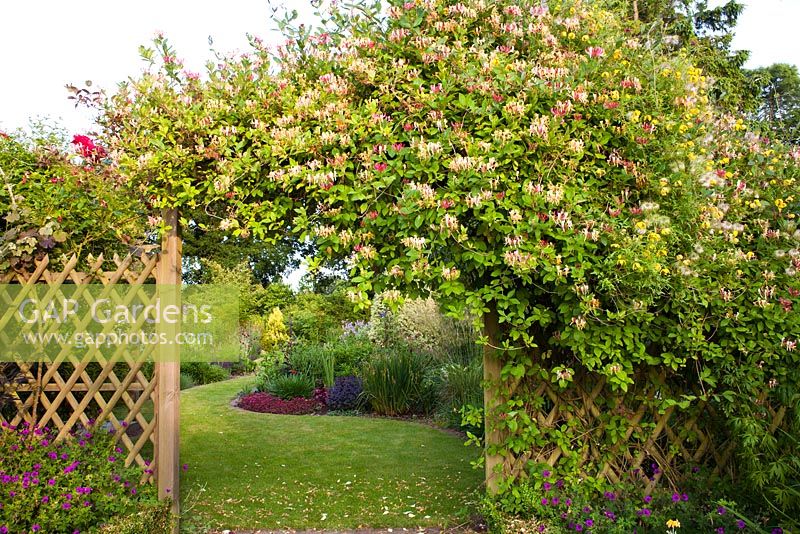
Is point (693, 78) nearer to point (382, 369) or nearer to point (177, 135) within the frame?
point (177, 135)

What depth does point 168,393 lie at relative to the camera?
3689 mm

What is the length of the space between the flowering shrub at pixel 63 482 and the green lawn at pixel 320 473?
50 cm

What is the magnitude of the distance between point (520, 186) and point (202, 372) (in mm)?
10352

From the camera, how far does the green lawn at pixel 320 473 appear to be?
14.4 ft

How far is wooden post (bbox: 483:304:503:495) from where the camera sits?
3.69 m

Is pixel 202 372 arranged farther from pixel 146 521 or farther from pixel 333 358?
pixel 146 521

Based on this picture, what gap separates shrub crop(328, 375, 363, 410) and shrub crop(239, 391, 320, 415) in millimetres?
293

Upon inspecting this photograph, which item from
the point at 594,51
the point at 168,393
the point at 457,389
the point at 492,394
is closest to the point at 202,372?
the point at 457,389

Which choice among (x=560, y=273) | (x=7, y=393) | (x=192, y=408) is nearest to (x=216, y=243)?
(x=192, y=408)

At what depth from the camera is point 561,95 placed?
11.1 ft

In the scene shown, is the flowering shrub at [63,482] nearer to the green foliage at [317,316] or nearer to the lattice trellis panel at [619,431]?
the lattice trellis panel at [619,431]

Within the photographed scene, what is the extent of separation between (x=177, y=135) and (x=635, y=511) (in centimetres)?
347

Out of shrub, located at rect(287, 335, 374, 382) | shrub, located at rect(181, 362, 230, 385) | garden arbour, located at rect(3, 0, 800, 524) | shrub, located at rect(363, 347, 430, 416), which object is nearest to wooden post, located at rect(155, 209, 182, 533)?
garden arbour, located at rect(3, 0, 800, 524)

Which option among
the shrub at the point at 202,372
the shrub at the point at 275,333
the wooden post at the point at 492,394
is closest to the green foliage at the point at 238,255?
the shrub at the point at 275,333
